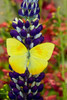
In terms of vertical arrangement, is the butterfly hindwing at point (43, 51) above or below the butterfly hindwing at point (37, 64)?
above

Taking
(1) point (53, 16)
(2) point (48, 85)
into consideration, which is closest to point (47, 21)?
(1) point (53, 16)

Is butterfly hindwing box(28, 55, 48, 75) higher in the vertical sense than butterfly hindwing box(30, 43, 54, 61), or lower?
lower

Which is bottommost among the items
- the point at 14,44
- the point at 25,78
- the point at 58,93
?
the point at 58,93

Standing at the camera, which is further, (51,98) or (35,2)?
(51,98)

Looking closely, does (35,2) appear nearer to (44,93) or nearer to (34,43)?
(34,43)
